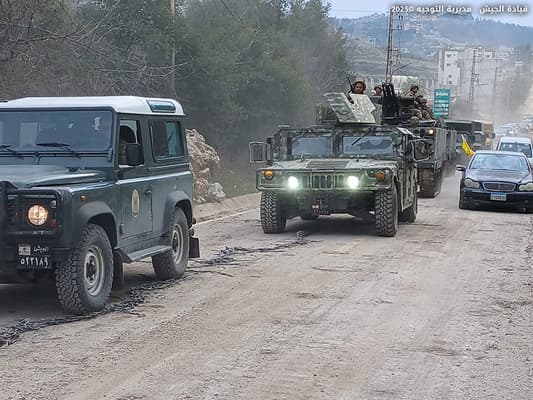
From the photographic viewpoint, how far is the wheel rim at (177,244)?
422 inches

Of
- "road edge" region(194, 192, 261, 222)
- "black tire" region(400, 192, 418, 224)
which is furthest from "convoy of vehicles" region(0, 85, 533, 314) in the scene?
"road edge" region(194, 192, 261, 222)

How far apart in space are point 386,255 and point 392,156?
11.1ft

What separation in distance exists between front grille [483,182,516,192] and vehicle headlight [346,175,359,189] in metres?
7.00

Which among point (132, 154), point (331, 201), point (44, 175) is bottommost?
point (331, 201)

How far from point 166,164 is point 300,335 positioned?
328 cm

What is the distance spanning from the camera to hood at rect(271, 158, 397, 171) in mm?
14945

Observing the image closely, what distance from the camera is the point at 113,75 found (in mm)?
23531

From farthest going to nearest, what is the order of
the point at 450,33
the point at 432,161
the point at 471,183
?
the point at 450,33
the point at 432,161
the point at 471,183

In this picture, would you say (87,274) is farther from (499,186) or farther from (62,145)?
(499,186)

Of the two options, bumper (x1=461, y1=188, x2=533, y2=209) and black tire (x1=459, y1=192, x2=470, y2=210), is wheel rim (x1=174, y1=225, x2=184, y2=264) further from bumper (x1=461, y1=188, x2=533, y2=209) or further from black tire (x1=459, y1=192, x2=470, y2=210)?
black tire (x1=459, y1=192, x2=470, y2=210)

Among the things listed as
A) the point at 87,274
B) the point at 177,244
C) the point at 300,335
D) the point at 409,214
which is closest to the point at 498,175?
the point at 409,214

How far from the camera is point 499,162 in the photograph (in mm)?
22203

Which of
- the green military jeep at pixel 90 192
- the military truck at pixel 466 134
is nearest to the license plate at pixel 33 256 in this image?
the green military jeep at pixel 90 192

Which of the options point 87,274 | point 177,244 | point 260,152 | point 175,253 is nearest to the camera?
point 87,274
